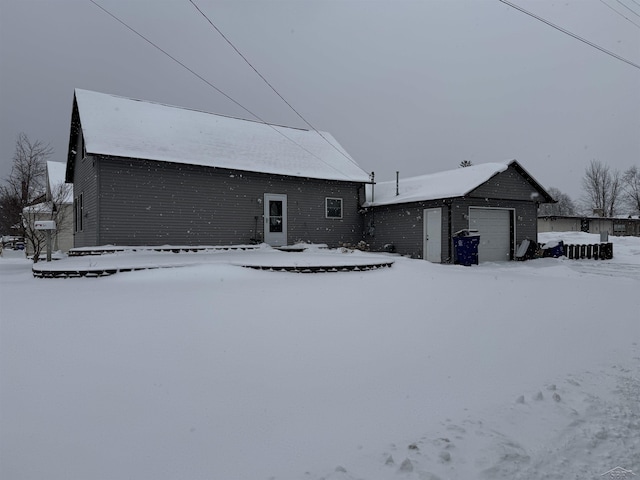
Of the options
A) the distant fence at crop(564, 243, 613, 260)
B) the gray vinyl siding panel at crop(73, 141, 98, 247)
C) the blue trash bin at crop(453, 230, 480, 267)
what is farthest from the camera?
the distant fence at crop(564, 243, 613, 260)

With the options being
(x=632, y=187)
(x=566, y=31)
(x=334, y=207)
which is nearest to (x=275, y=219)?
(x=334, y=207)

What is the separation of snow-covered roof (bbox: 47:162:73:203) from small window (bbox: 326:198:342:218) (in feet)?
52.9

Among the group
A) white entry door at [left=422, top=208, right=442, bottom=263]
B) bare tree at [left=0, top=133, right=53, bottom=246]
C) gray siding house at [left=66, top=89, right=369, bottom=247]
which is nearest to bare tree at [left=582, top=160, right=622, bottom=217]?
white entry door at [left=422, top=208, right=442, bottom=263]

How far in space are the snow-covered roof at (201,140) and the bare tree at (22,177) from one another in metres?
7.72

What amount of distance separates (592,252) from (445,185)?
8.40m

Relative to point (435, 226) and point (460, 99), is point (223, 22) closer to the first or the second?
point (435, 226)

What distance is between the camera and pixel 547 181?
447ft

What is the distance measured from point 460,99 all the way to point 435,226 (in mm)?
101970

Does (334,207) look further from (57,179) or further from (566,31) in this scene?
(57,179)

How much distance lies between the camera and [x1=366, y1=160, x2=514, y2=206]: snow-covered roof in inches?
632

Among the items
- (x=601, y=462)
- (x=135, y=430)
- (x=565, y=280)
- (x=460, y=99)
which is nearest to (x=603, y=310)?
(x=565, y=280)

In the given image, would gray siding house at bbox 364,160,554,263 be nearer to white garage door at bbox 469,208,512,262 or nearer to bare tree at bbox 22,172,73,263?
white garage door at bbox 469,208,512,262

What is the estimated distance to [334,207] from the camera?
18234 millimetres

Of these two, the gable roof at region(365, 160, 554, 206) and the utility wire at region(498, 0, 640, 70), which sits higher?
the utility wire at region(498, 0, 640, 70)
